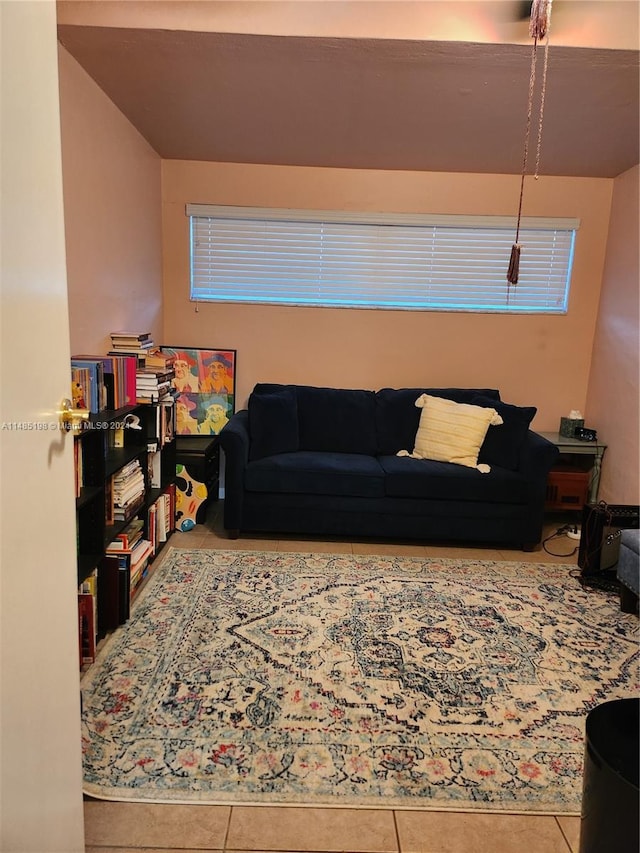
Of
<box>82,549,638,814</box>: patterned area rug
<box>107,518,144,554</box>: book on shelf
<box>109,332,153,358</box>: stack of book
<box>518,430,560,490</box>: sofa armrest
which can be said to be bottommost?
<box>82,549,638,814</box>: patterned area rug

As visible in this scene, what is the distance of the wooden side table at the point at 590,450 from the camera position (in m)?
3.59

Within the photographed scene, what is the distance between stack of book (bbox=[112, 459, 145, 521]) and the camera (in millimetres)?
2379

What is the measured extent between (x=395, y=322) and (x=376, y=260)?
1.56ft

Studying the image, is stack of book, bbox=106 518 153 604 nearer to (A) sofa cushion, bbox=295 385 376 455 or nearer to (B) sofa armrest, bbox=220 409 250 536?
(B) sofa armrest, bbox=220 409 250 536

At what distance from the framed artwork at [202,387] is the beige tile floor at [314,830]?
8.57ft

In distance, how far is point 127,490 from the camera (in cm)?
245

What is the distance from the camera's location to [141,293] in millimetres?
3395

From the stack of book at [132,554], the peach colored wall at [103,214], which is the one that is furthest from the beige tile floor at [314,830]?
the peach colored wall at [103,214]

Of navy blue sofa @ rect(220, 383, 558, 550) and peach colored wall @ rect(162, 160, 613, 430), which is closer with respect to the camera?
navy blue sofa @ rect(220, 383, 558, 550)

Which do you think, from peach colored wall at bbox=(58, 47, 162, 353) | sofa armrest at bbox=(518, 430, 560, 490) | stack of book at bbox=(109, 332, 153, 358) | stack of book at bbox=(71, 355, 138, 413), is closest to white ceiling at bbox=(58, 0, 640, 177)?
peach colored wall at bbox=(58, 47, 162, 353)

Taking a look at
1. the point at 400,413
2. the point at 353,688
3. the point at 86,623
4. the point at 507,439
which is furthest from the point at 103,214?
the point at 507,439

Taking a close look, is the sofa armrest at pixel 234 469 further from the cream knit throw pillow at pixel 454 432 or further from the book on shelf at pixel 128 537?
the cream knit throw pillow at pixel 454 432

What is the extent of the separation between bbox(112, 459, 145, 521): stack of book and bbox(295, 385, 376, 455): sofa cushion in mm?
1277

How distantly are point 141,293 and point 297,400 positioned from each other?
1243 millimetres
